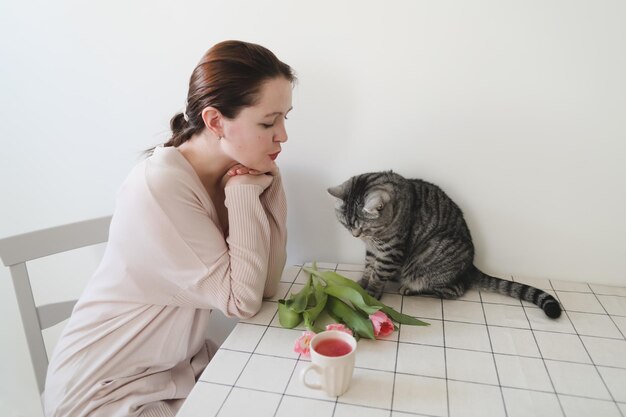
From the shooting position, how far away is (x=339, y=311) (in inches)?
40.8

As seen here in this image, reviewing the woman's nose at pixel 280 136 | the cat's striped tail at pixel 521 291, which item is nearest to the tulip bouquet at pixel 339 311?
the cat's striped tail at pixel 521 291

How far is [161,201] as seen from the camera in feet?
3.16

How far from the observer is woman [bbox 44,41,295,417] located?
981 mm

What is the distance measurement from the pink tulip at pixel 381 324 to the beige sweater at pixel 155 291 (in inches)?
11.4

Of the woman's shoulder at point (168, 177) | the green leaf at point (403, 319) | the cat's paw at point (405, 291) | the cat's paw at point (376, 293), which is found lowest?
the cat's paw at point (376, 293)

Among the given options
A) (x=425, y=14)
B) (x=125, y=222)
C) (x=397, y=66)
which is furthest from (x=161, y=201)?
(x=425, y=14)

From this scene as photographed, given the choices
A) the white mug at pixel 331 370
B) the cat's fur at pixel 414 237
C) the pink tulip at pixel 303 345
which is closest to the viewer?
the white mug at pixel 331 370

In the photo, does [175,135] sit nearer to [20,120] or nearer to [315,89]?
[315,89]

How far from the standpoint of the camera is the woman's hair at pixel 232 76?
38.5 inches

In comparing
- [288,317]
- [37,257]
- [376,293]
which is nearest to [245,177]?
[288,317]

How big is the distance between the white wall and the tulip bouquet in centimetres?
34

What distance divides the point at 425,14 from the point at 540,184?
0.55 m

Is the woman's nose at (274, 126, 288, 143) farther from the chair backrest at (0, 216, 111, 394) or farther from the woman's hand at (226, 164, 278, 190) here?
the chair backrest at (0, 216, 111, 394)

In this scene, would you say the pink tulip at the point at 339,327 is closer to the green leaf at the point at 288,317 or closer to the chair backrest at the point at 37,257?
the green leaf at the point at 288,317
